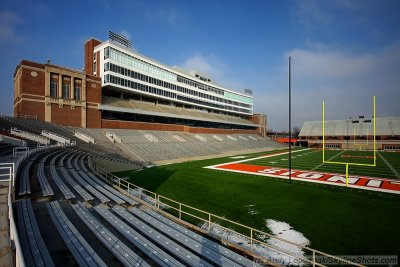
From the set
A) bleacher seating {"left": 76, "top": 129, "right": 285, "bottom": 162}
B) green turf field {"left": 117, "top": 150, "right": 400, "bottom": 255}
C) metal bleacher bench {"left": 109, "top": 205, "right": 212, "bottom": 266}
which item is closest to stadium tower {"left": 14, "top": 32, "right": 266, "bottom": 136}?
bleacher seating {"left": 76, "top": 129, "right": 285, "bottom": 162}

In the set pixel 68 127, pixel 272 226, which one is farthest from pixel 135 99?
pixel 272 226

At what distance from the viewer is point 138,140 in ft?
118


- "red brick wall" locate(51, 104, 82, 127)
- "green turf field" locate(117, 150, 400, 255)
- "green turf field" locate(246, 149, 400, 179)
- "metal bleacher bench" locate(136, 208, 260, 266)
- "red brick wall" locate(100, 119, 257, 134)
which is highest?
→ "red brick wall" locate(51, 104, 82, 127)

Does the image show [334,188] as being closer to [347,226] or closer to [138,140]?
[347,226]

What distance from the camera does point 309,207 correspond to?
12.2m

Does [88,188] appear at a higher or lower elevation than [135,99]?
lower

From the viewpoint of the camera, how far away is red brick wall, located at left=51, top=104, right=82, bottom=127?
30.7 m

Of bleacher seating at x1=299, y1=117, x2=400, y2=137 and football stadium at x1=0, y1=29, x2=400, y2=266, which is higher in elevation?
bleacher seating at x1=299, y1=117, x2=400, y2=137

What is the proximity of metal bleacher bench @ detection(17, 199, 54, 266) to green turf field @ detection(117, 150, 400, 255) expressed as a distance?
7896 mm

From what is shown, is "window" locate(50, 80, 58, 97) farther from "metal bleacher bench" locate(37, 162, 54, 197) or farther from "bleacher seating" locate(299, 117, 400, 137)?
"bleacher seating" locate(299, 117, 400, 137)

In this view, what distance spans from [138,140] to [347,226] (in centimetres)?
3133

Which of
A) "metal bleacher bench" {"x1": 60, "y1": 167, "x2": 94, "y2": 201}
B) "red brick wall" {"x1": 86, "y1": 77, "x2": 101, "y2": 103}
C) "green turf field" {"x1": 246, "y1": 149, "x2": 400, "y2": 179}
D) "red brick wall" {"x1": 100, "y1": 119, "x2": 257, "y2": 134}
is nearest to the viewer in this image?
"metal bleacher bench" {"x1": 60, "y1": 167, "x2": 94, "y2": 201}

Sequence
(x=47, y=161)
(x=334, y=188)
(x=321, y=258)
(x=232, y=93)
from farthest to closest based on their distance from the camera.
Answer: (x=232, y=93), (x=334, y=188), (x=47, y=161), (x=321, y=258)

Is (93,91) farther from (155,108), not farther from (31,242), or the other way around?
(31,242)
